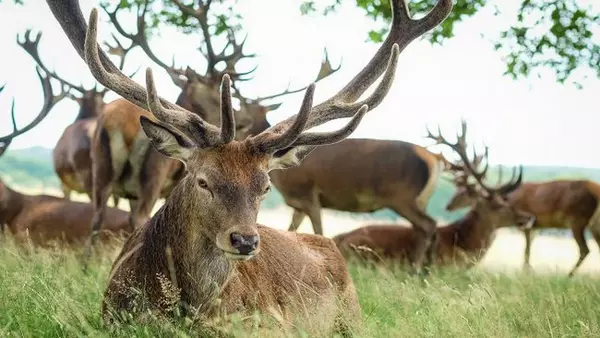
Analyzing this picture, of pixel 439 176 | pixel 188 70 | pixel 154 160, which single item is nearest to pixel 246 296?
pixel 154 160

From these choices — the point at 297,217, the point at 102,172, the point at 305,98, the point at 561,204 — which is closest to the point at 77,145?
the point at 297,217

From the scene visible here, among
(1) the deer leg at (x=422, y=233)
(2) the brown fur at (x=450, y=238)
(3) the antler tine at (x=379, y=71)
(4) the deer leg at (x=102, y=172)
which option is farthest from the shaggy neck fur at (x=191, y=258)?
(1) the deer leg at (x=422, y=233)

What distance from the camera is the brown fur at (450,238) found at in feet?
34.6

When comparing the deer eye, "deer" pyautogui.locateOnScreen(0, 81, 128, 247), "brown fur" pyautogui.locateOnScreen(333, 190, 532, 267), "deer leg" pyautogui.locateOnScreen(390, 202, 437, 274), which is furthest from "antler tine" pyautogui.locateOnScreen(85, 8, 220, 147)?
"deer leg" pyautogui.locateOnScreen(390, 202, 437, 274)

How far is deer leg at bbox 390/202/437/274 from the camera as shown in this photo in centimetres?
1039

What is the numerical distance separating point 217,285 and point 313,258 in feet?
4.30

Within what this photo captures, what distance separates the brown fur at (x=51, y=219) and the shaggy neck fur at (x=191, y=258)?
212 inches

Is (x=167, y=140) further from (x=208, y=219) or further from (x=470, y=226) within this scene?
(x=470, y=226)

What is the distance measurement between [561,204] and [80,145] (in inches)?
317

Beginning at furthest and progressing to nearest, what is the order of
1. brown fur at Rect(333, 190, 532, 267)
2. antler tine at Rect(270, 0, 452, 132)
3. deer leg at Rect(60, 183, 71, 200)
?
1. deer leg at Rect(60, 183, 71, 200)
2. brown fur at Rect(333, 190, 532, 267)
3. antler tine at Rect(270, 0, 452, 132)

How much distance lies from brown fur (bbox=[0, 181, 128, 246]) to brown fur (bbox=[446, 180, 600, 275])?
6.64 m

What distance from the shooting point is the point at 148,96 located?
384 cm

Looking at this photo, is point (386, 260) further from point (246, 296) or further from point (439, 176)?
point (246, 296)

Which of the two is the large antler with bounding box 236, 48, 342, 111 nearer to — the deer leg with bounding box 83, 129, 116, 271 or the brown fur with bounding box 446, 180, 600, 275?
the deer leg with bounding box 83, 129, 116, 271
